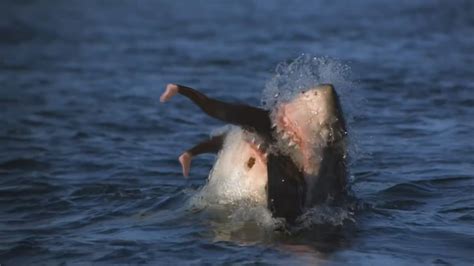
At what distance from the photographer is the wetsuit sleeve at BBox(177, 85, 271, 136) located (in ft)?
29.5

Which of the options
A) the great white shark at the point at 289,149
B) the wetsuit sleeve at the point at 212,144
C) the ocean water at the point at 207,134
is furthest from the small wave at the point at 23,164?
the great white shark at the point at 289,149

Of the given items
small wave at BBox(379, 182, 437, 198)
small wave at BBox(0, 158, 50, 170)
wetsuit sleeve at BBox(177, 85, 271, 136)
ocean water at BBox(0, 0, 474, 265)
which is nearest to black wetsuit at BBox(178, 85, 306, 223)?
wetsuit sleeve at BBox(177, 85, 271, 136)

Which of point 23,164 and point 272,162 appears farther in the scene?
point 23,164

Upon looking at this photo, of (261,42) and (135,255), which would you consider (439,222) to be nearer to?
(135,255)

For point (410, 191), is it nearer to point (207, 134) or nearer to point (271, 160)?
point (271, 160)

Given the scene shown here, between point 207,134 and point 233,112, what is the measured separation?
210 inches

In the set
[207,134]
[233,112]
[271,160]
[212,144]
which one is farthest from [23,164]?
[271,160]

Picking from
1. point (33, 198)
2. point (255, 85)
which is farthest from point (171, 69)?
point (33, 198)

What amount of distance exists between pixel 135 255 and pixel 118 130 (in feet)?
20.6

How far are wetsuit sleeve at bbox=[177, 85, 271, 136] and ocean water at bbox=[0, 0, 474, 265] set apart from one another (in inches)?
15.7

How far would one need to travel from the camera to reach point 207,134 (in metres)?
14.4

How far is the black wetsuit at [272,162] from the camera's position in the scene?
9.05 metres

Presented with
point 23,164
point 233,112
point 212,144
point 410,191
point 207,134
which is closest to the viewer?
point 233,112

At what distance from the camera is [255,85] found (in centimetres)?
1803
